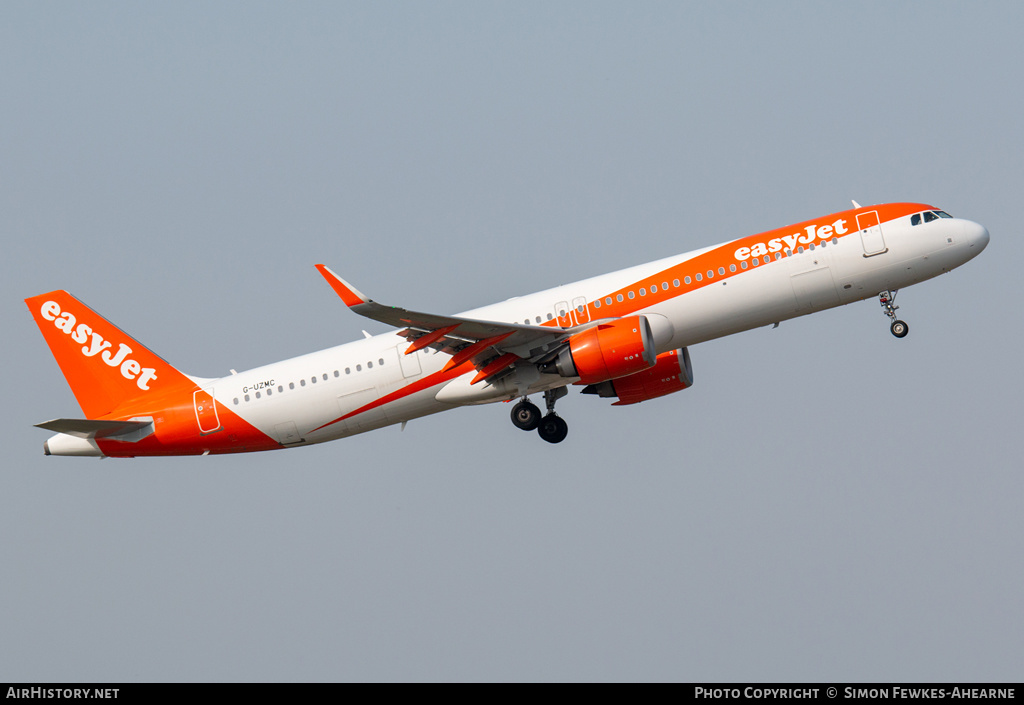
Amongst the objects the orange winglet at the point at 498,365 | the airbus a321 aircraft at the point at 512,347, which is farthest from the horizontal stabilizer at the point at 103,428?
the orange winglet at the point at 498,365

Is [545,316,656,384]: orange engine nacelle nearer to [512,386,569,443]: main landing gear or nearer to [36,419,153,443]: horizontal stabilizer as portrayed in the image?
[512,386,569,443]: main landing gear

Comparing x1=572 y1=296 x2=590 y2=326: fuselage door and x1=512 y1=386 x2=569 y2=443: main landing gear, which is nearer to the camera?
x1=572 y1=296 x2=590 y2=326: fuselage door

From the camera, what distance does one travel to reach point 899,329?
38594mm

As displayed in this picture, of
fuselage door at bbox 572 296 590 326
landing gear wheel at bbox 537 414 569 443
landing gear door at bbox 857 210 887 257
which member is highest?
landing gear door at bbox 857 210 887 257

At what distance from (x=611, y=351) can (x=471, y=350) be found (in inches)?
182

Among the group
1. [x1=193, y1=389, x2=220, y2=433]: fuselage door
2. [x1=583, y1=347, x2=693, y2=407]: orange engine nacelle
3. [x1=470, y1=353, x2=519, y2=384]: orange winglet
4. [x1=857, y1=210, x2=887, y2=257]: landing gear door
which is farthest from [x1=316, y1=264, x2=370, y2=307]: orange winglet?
[x1=857, y1=210, x2=887, y2=257]: landing gear door

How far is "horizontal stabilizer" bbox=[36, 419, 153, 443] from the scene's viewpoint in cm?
3959

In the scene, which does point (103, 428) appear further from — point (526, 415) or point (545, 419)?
point (545, 419)

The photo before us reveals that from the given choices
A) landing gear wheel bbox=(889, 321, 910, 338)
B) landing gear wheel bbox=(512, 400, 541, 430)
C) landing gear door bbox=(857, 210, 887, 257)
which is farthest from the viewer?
landing gear wheel bbox=(512, 400, 541, 430)

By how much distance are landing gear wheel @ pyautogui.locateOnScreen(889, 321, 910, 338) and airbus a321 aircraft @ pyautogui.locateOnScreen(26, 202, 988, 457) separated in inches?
1.3

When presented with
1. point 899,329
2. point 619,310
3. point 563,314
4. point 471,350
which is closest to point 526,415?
point 471,350

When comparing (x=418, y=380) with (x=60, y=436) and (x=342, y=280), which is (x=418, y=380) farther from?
(x=60, y=436)

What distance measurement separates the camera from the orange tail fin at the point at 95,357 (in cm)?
4203
